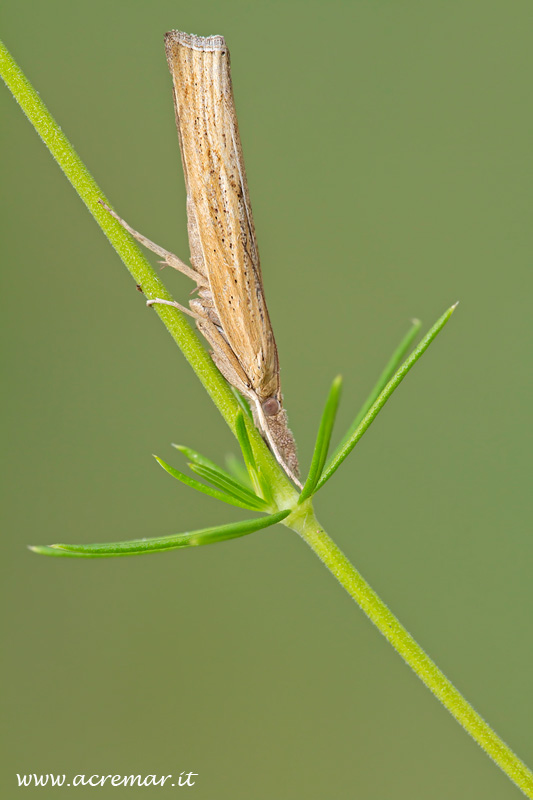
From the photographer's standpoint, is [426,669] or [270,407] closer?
[426,669]

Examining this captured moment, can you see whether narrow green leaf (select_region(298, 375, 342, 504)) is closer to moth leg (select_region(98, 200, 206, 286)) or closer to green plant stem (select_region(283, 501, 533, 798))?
green plant stem (select_region(283, 501, 533, 798))

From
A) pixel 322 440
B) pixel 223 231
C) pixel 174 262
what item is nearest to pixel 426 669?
pixel 322 440

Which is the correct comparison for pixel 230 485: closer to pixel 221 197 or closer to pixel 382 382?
pixel 382 382

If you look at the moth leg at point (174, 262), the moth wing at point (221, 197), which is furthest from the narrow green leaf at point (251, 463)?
the moth leg at point (174, 262)

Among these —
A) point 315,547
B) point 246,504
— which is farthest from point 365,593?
point 246,504

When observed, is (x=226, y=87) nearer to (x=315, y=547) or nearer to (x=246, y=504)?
(x=246, y=504)
